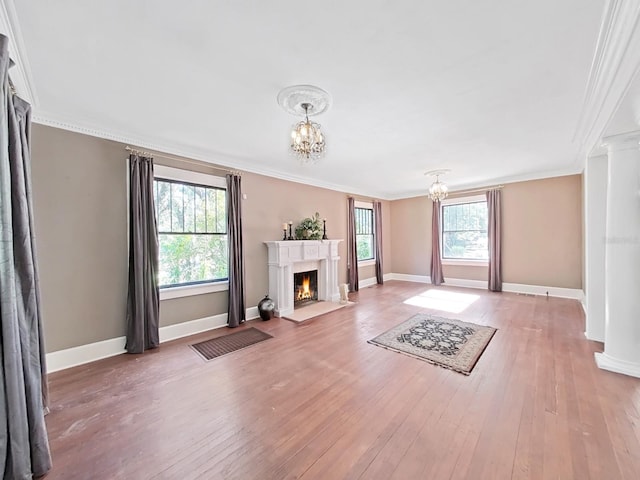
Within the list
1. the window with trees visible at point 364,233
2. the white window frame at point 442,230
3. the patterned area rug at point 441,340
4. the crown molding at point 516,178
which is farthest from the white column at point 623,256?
the window with trees visible at point 364,233

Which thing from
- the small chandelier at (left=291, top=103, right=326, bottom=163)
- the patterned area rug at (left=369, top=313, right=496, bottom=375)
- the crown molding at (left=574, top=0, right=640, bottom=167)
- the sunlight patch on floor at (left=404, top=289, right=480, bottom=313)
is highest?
the crown molding at (left=574, top=0, right=640, bottom=167)

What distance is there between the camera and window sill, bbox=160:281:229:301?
11.8 ft

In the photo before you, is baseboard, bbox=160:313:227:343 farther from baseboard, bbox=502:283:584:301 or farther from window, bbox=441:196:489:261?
baseboard, bbox=502:283:584:301

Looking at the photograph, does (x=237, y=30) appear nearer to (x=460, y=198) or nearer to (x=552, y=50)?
(x=552, y=50)

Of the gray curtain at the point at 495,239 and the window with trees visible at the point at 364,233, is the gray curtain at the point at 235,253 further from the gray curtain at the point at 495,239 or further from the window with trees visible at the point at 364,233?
the gray curtain at the point at 495,239

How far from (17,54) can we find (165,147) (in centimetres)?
179

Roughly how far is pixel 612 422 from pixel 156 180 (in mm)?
5361

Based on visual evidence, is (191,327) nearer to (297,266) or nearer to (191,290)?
(191,290)

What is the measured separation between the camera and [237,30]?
164 cm

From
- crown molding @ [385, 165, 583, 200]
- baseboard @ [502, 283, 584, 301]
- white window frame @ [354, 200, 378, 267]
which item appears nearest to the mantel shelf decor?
white window frame @ [354, 200, 378, 267]

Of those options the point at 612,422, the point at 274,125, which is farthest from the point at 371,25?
the point at 612,422

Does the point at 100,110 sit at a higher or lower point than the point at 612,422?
higher

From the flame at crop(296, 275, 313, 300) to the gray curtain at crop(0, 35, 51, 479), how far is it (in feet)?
13.5

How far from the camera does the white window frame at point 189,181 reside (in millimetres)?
3594
